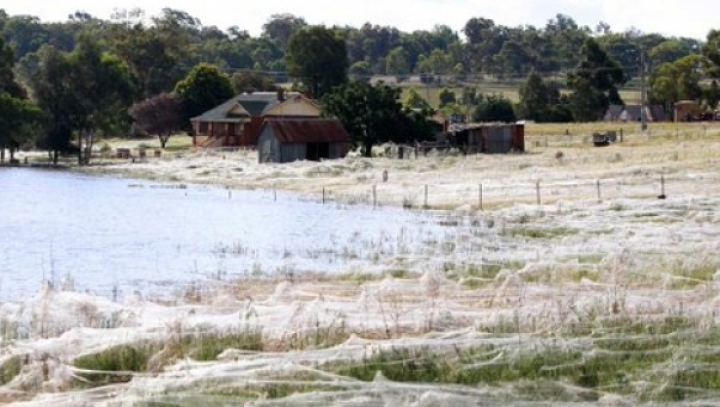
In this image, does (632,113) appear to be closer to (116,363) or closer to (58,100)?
(58,100)

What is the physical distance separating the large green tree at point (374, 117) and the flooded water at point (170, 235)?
1422 centimetres

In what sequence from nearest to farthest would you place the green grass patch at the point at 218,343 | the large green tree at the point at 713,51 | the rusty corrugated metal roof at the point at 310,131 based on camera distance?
the green grass patch at the point at 218,343, the rusty corrugated metal roof at the point at 310,131, the large green tree at the point at 713,51

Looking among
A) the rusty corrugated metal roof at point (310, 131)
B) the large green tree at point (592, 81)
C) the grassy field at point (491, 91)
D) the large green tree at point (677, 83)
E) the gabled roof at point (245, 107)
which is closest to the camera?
the rusty corrugated metal roof at point (310, 131)

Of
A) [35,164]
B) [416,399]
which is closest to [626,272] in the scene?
[416,399]

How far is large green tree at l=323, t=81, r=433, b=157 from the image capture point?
79.6 metres

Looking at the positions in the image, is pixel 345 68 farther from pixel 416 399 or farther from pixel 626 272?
pixel 416 399

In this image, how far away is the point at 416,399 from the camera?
14.6 metres

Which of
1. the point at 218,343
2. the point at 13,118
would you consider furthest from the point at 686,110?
the point at 218,343

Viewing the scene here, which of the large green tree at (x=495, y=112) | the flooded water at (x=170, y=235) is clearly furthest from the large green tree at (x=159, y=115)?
the flooded water at (x=170, y=235)

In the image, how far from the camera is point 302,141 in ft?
258

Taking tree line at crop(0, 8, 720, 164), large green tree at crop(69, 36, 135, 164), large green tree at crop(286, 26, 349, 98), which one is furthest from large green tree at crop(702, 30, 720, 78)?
large green tree at crop(69, 36, 135, 164)

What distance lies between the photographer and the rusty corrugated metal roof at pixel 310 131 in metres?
78.0

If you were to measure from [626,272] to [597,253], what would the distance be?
423 cm

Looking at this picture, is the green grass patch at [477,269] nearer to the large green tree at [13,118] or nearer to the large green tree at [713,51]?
the large green tree at [13,118]
